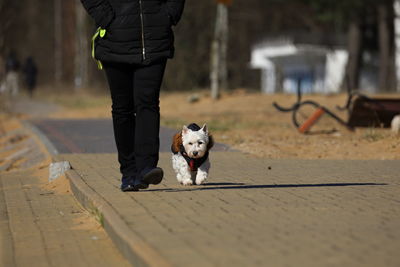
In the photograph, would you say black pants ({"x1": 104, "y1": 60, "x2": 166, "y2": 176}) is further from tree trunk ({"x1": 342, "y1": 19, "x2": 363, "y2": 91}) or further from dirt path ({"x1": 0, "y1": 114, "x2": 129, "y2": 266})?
tree trunk ({"x1": 342, "y1": 19, "x2": 363, "y2": 91})

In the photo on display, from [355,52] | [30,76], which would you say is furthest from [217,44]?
[30,76]

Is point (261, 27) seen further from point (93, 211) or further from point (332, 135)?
point (93, 211)

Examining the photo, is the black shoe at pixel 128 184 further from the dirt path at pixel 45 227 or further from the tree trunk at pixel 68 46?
the tree trunk at pixel 68 46

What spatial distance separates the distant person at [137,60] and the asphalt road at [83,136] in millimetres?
5760

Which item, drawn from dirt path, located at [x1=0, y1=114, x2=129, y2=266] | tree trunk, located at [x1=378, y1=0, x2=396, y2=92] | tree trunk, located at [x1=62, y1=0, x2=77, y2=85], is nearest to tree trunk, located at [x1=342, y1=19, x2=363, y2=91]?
tree trunk, located at [x1=378, y1=0, x2=396, y2=92]

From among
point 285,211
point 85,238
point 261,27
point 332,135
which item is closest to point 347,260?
point 285,211

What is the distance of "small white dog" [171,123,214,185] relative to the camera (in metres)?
9.37

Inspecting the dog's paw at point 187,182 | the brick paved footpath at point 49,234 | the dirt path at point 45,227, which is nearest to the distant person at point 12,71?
the dirt path at point 45,227

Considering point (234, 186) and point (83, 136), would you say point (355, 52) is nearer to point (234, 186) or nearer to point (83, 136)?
point (83, 136)

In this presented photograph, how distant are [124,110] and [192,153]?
0.71 m

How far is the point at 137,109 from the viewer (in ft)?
30.3

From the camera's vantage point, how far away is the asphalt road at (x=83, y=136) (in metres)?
15.6

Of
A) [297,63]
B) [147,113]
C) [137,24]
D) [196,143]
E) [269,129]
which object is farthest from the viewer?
[297,63]

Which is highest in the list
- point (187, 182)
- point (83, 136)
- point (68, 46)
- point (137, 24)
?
point (137, 24)
